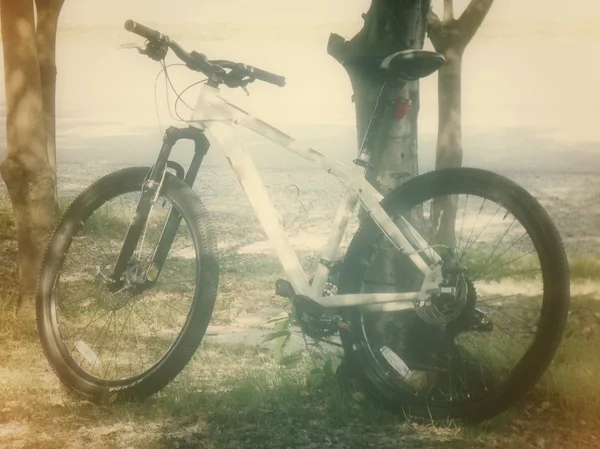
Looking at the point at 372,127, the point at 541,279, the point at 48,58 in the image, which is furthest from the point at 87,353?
the point at 541,279

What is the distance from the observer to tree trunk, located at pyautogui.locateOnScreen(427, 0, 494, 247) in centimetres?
370

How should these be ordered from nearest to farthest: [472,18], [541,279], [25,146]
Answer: [541,279]
[25,146]
[472,18]

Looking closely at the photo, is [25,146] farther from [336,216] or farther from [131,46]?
[336,216]

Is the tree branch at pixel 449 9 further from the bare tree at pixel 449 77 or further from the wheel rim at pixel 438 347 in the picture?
the wheel rim at pixel 438 347

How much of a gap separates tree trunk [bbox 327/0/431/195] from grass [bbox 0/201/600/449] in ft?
2.99

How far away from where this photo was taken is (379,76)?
2.74 metres

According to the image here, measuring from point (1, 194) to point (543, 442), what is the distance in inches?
179

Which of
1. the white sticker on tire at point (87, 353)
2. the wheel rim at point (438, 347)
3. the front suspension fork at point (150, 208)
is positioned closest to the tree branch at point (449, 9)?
the wheel rim at point (438, 347)

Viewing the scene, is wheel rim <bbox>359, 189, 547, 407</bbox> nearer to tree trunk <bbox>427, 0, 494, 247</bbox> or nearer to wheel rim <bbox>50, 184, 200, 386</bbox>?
wheel rim <bbox>50, 184, 200, 386</bbox>

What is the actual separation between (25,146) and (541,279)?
2.46 metres

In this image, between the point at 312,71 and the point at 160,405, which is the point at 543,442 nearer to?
the point at 160,405

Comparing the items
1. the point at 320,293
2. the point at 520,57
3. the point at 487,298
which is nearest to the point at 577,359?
the point at 487,298

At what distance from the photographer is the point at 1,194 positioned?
5496mm

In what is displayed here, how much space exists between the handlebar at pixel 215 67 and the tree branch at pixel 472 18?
1426mm
